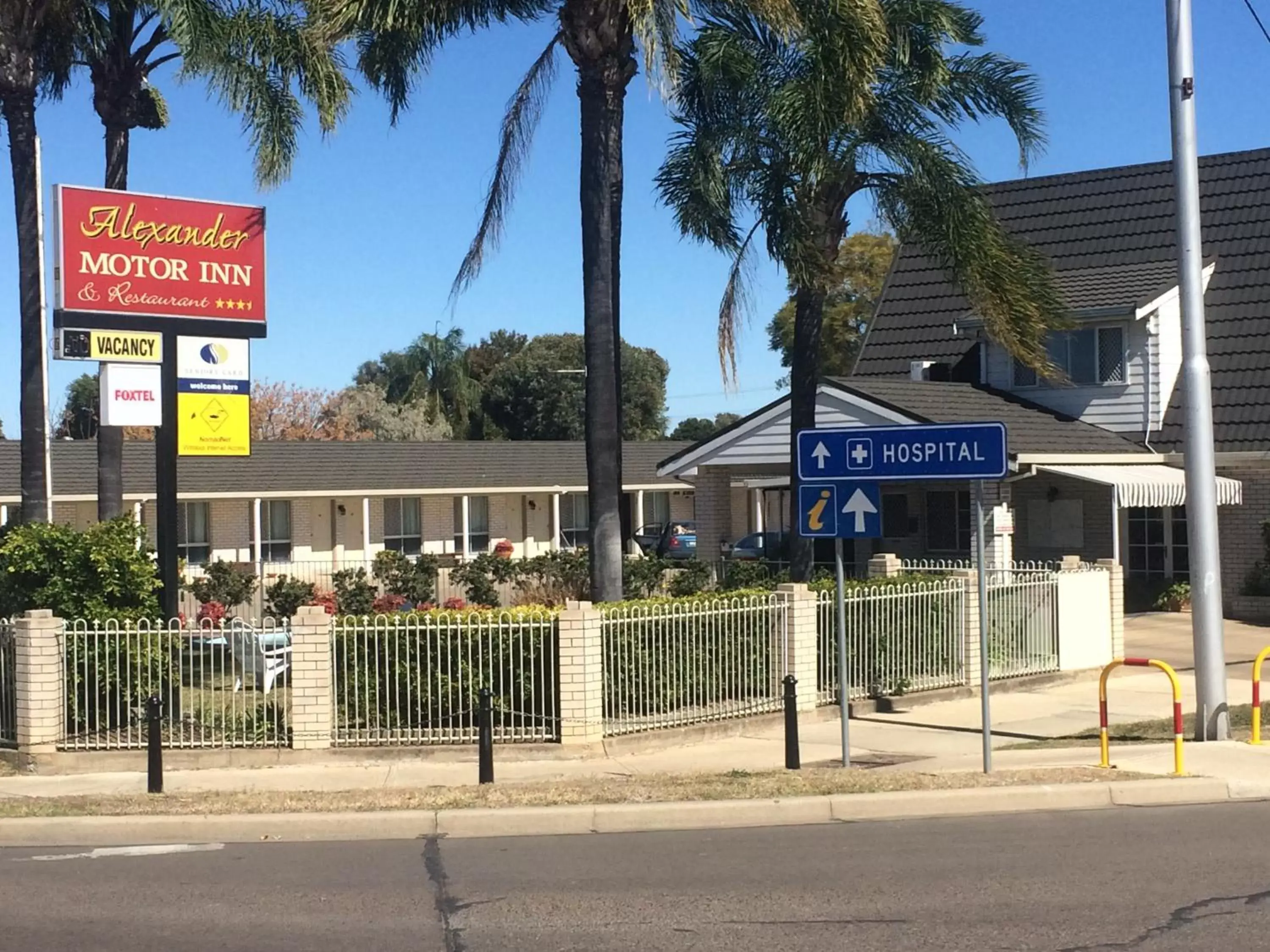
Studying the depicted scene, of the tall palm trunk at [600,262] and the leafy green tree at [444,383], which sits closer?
the tall palm trunk at [600,262]

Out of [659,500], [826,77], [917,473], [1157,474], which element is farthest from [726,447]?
[659,500]

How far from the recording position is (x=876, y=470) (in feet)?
41.8

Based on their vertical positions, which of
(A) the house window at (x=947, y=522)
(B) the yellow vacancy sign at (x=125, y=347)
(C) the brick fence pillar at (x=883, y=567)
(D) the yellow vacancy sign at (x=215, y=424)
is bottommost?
(C) the brick fence pillar at (x=883, y=567)

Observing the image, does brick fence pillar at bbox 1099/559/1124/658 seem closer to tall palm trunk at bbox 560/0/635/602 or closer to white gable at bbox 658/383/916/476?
white gable at bbox 658/383/916/476

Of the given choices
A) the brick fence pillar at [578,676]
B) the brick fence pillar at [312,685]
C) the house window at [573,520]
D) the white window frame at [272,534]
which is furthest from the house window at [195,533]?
the brick fence pillar at [578,676]

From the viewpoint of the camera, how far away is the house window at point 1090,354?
28.3m

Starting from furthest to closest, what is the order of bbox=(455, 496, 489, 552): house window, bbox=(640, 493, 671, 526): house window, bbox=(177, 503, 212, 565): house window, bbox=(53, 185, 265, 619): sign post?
bbox=(640, 493, 671, 526): house window, bbox=(455, 496, 489, 552): house window, bbox=(177, 503, 212, 565): house window, bbox=(53, 185, 265, 619): sign post

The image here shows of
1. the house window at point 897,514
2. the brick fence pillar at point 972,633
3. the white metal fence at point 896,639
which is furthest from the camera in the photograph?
the house window at point 897,514

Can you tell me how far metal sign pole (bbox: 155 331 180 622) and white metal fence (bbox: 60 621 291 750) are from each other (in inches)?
25.5

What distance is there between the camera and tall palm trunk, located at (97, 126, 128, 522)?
63.3ft

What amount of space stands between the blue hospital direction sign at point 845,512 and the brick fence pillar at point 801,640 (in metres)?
2.68

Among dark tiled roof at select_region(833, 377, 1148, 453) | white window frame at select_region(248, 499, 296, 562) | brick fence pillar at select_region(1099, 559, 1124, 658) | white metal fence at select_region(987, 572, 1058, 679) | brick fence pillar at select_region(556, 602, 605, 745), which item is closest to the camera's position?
brick fence pillar at select_region(556, 602, 605, 745)

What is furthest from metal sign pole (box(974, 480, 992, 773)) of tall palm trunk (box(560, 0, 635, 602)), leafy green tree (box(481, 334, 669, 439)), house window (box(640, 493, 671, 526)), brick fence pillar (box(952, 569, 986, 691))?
leafy green tree (box(481, 334, 669, 439))

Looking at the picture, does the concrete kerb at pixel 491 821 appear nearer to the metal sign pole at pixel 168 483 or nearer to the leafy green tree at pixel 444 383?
the metal sign pole at pixel 168 483
